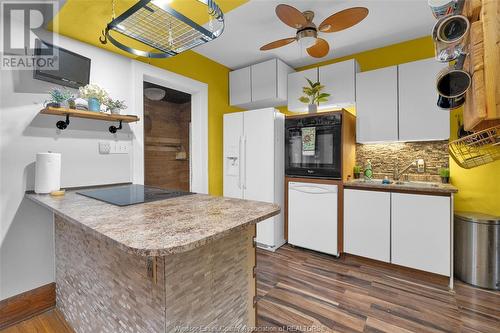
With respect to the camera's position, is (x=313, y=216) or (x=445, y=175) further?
(x=313, y=216)

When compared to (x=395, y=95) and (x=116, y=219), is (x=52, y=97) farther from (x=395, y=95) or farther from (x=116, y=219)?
(x=395, y=95)

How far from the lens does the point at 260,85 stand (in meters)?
3.39

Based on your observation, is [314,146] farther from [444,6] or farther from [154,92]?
[154,92]

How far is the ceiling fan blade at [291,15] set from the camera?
176 cm

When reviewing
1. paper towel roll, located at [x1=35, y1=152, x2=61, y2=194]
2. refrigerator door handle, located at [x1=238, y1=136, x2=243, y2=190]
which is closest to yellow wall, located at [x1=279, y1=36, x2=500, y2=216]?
refrigerator door handle, located at [x1=238, y1=136, x2=243, y2=190]

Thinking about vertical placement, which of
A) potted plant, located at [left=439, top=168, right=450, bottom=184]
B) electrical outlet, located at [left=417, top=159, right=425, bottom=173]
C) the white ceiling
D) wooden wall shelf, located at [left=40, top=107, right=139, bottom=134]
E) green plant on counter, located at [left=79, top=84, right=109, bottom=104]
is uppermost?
the white ceiling

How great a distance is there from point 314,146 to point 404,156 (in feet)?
3.59

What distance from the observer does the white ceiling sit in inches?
86.8

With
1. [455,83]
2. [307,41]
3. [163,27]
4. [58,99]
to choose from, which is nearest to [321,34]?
[307,41]

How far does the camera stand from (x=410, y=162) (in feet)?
9.29

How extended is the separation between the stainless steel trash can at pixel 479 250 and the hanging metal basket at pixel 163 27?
2729 mm

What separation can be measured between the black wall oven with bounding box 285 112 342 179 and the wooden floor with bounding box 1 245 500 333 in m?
1.10

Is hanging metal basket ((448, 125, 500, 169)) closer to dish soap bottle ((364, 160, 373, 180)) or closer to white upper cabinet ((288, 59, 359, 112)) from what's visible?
dish soap bottle ((364, 160, 373, 180))

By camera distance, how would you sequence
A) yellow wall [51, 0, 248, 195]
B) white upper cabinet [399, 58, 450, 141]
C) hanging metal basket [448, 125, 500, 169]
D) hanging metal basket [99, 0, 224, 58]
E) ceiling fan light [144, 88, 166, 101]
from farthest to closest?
ceiling fan light [144, 88, 166, 101] < white upper cabinet [399, 58, 450, 141] < yellow wall [51, 0, 248, 195] < hanging metal basket [99, 0, 224, 58] < hanging metal basket [448, 125, 500, 169]
